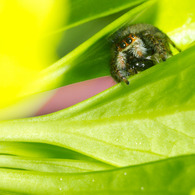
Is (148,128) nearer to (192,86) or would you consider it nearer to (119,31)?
(192,86)

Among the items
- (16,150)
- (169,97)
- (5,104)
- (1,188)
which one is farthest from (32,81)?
(169,97)

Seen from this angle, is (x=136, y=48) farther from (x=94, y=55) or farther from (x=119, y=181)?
(x=119, y=181)

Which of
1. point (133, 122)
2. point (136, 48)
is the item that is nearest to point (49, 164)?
point (133, 122)

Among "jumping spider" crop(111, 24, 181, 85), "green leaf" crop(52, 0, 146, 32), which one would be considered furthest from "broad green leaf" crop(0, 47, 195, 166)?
"green leaf" crop(52, 0, 146, 32)

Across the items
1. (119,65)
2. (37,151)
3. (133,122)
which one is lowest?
(133,122)

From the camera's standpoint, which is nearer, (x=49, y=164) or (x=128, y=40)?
(x=49, y=164)

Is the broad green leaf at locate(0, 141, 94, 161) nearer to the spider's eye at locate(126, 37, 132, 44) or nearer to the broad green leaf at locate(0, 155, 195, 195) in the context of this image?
the broad green leaf at locate(0, 155, 195, 195)
